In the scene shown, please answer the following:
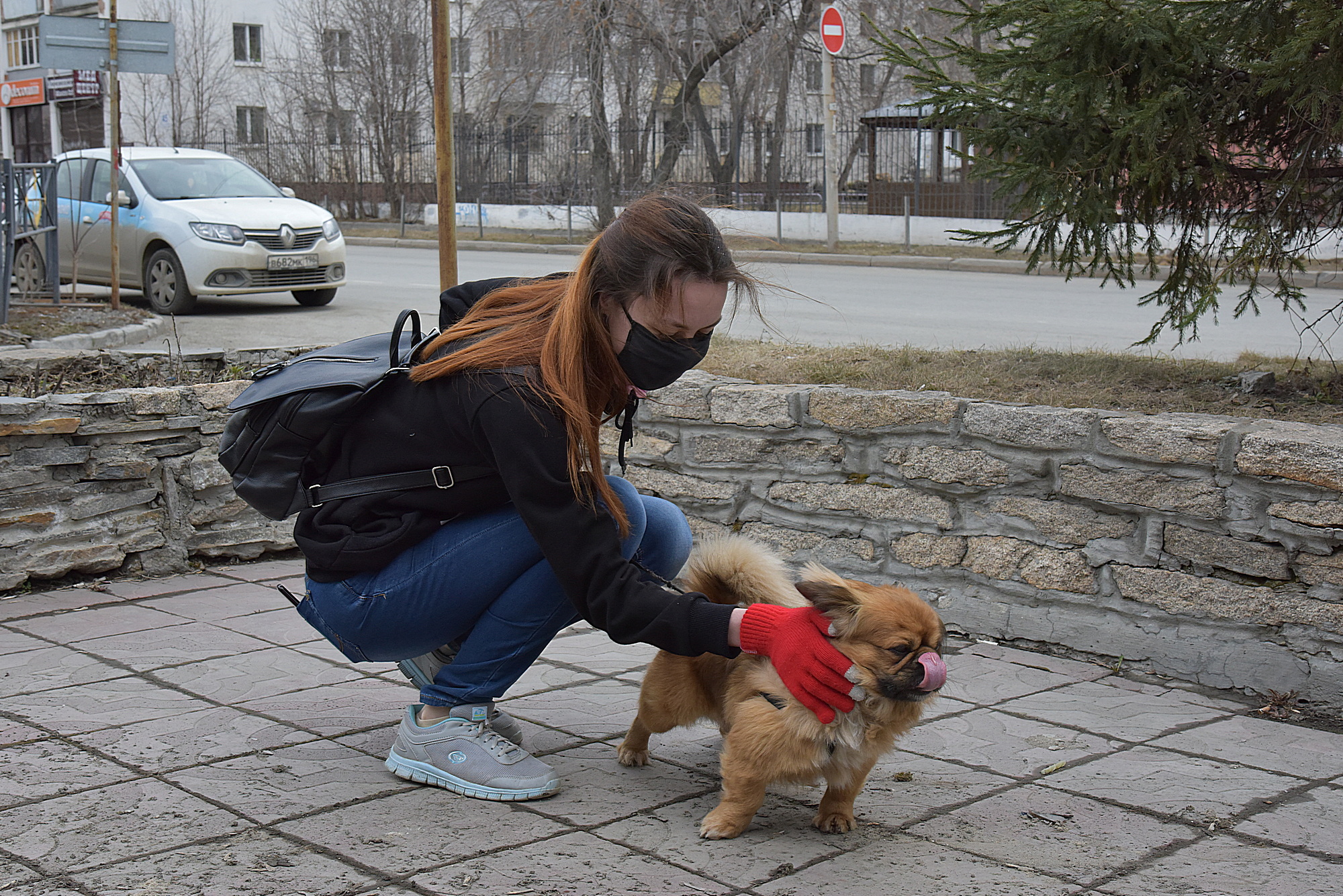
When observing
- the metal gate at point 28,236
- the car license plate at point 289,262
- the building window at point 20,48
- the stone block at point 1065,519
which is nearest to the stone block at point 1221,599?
the stone block at point 1065,519

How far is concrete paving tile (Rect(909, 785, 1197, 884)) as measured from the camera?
271 centimetres

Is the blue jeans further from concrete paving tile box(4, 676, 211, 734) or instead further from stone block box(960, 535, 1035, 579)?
stone block box(960, 535, 1035, 579)

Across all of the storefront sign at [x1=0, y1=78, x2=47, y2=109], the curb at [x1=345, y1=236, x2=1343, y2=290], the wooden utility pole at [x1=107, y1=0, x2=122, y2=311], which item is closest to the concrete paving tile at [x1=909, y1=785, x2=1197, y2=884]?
the wooden utility pole at [x1=107, y1=0, x2=122, y2=311]

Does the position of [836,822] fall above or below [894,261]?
below

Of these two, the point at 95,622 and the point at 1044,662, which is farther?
the point at 95,622

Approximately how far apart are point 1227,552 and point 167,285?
1165 centimetres

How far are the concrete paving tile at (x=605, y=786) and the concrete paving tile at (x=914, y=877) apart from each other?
1.72 ft

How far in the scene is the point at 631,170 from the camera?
27578 mm

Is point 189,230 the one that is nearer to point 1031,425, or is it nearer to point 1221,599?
point 1031,425

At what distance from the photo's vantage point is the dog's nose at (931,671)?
2.57 metres

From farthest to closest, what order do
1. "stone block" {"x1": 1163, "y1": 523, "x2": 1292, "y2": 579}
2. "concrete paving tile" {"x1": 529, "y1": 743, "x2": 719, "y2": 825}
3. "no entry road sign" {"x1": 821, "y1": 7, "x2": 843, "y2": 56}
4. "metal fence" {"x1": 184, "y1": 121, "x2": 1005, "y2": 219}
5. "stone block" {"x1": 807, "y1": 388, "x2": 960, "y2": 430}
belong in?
"metal fence" {"x1": 184, "y1": 121, "x2": 1005, "y2": 219} < "no entry road sign" {"x1": 821, "y1": 7, "x2": 843, "y2": 56} < "stone block" {"x1": 807, "y1": 388, "x2": 960, "y2": 430} < "stone block" {"x1": 1163, "y1": 523, "x2": 1292, "y2": 579} < "concrete paving tile" {"x1": 529, "y1": 743, "x2": 719, "y2": 825}

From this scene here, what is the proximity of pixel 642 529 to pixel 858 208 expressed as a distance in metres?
23.5

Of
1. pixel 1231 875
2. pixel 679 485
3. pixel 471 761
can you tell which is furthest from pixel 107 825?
pixel 679 485

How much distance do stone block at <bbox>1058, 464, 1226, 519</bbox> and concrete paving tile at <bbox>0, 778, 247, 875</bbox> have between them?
2849 mm
